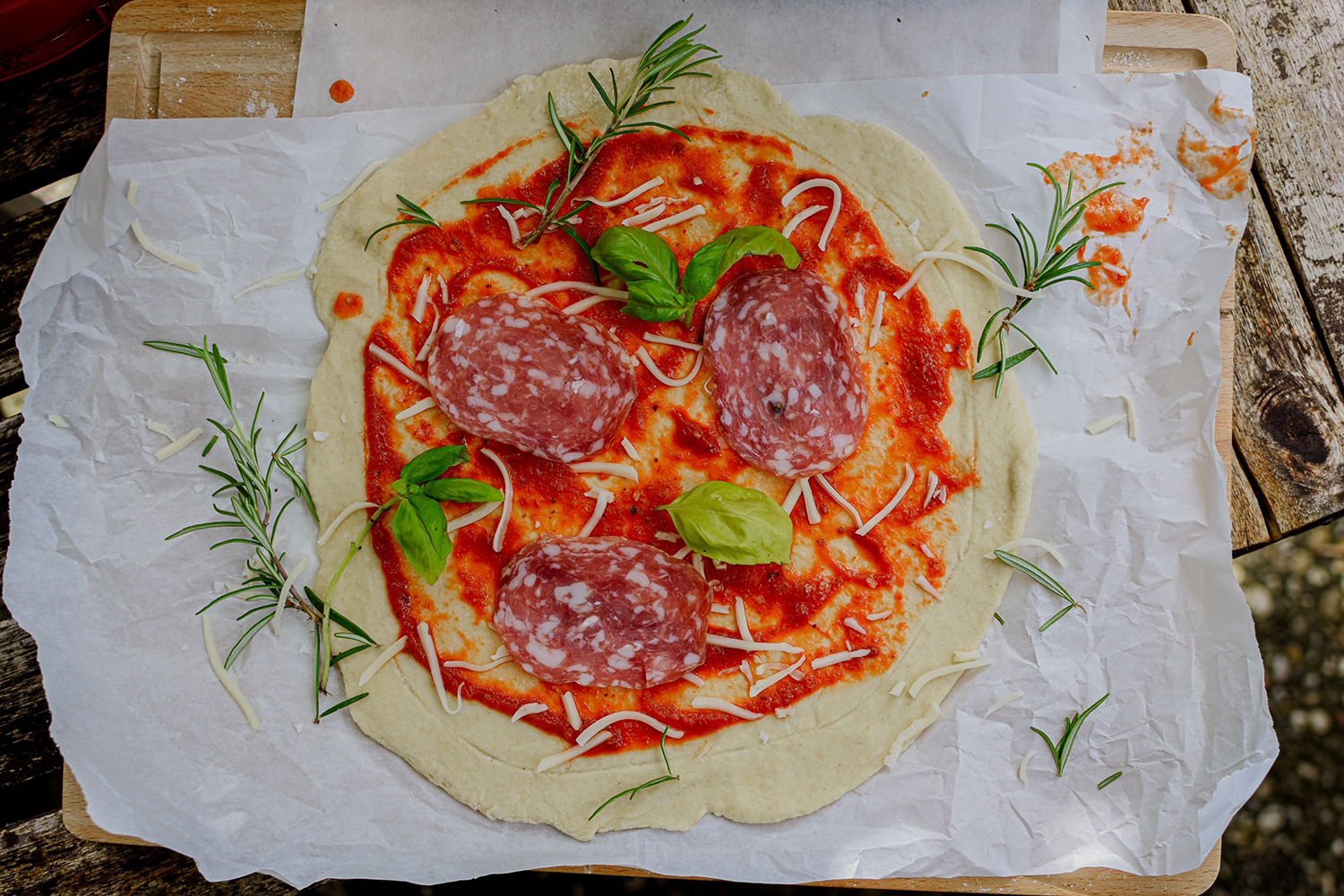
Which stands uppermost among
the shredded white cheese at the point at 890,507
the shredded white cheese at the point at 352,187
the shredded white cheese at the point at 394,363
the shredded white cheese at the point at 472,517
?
the shredded white cheese at the point at 352,187

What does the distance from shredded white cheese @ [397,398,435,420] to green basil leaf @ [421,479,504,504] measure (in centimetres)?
25

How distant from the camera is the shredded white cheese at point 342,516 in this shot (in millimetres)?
2277

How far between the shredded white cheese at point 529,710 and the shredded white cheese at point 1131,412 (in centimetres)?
183

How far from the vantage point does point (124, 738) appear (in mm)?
2273

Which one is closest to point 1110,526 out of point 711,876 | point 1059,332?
point 1059,332

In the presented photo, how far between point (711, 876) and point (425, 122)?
2.28m

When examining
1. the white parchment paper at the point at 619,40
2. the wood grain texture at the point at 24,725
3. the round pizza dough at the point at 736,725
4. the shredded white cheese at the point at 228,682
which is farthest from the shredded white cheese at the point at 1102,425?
the wood grain texture at the point at 24,725

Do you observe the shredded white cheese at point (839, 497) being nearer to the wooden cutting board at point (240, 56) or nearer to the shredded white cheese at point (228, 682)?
the wooden cutting board at point (240, 56)

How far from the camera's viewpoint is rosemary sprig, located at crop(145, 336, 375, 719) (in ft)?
7.18

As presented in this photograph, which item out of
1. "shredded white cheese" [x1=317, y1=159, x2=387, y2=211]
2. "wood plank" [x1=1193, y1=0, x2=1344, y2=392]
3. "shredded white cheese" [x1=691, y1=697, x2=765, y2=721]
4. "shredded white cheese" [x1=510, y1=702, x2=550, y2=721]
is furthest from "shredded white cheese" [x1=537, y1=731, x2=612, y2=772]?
"wood plank" [x1=1193, y1=0, x2=1344, y2=392]

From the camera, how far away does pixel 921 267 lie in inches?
92.6

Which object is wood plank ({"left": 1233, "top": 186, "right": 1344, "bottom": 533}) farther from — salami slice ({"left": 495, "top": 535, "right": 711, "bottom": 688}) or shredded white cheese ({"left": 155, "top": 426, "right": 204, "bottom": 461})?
shredded white cheese ({"left": 155, "top": 426, "right": 204, "bottom": 461})

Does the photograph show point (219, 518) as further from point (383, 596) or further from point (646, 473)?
point (646, 473)

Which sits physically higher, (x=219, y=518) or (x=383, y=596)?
(x=219, y=518)
